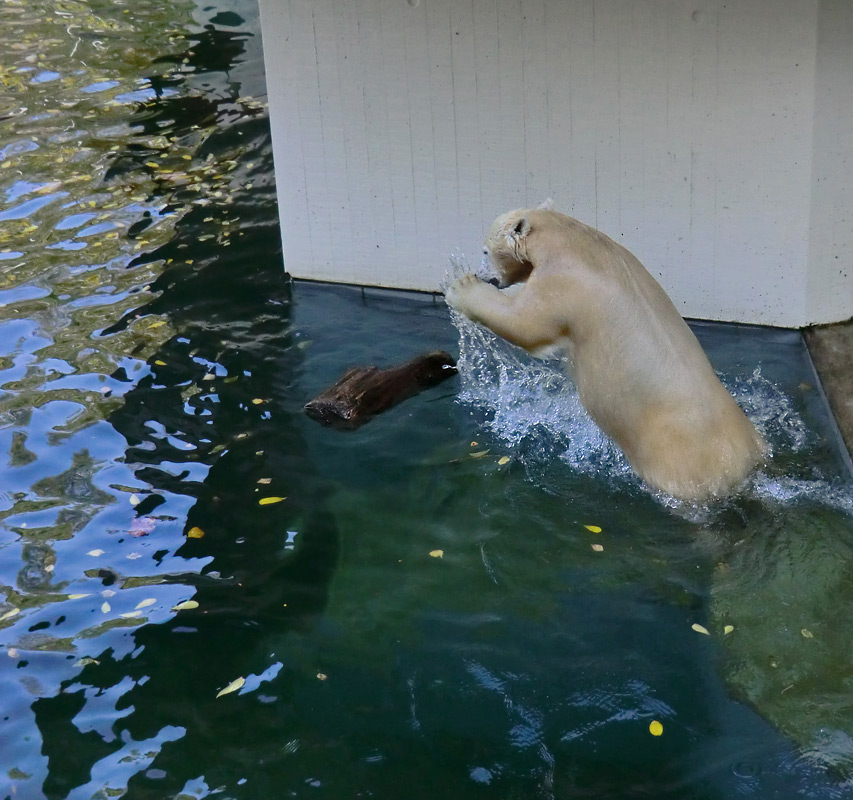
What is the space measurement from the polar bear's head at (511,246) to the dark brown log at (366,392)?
1.29 metres

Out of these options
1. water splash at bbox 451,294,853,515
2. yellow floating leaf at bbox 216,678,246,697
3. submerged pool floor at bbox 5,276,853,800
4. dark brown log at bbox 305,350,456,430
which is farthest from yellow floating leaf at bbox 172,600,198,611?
water splash at bbox 451,294,853,515

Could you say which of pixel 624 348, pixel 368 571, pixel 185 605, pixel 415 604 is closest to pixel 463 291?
pixel 624 348

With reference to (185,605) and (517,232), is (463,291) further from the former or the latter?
(185,605)

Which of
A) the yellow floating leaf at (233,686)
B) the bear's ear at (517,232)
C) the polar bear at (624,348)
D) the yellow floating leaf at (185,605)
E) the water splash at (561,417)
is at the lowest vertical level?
the yellow floating leaf at (233,686)

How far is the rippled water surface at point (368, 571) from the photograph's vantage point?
4.81 metres

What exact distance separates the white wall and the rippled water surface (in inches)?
21.3

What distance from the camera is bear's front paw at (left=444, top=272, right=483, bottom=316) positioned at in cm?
648

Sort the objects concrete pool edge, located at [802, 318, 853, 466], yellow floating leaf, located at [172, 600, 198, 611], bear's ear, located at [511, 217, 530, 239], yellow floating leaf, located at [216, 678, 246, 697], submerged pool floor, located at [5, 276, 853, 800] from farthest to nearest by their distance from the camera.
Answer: concrete pool edge, located at [802, 318, 853, 466] → bear's ear, located at [511, 217, 530, 239] → yellow floating leaf, located at [172, 600, 198, 611] → yellow floating leaf, located at [216, 678, 246, 697] → submerged pool floor, located at [5, 276, 853, 800]

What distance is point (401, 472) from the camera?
271 inches

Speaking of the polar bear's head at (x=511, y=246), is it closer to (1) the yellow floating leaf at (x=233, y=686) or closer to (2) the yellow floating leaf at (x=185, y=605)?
(2) the yellow floating leaf at (x=185, y=605)

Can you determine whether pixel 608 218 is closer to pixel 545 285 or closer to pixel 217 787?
pixel 545 285

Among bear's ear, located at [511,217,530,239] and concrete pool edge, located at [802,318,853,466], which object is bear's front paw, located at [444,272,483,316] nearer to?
bear's ear, located at [511,217,530,239]

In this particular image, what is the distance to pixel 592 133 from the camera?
8.10 m

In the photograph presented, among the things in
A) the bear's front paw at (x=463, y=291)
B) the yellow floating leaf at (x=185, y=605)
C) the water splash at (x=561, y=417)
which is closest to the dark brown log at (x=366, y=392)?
the water splash at (x=561, y=417)
